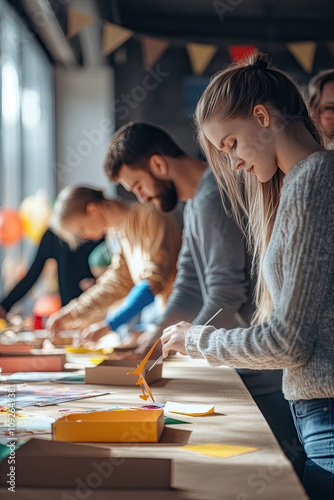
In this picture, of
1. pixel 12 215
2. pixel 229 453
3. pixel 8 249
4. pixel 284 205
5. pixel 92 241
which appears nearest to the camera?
pixel 229 453

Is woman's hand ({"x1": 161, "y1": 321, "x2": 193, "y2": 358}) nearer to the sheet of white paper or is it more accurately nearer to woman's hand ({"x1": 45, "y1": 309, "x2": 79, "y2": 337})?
the sheet of white paper

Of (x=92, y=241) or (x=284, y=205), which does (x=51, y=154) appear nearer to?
(x=92, y=241)

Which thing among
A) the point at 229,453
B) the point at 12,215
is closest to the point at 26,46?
the point at 12,215

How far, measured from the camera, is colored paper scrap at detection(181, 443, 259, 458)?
2.70ft

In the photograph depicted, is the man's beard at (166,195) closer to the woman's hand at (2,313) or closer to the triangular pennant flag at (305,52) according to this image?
the woman's hand at (2,313)

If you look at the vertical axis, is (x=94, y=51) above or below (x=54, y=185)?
above

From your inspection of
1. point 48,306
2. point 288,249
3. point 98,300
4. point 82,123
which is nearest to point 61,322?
point 98,300

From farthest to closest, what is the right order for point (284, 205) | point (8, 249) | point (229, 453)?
point (8, 249) < point (284, 205) < point (229, 453)

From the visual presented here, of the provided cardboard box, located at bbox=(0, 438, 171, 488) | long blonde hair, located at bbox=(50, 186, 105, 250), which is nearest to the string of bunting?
long blonde hair, located at bbox=(50, 186, 105, 250)

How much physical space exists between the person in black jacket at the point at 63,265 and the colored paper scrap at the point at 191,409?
2.23 m

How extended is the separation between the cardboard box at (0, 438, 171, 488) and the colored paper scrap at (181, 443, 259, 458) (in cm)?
13

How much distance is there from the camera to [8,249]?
18.0 ft

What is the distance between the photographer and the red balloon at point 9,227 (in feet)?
14.9

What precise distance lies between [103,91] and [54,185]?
1.28m
